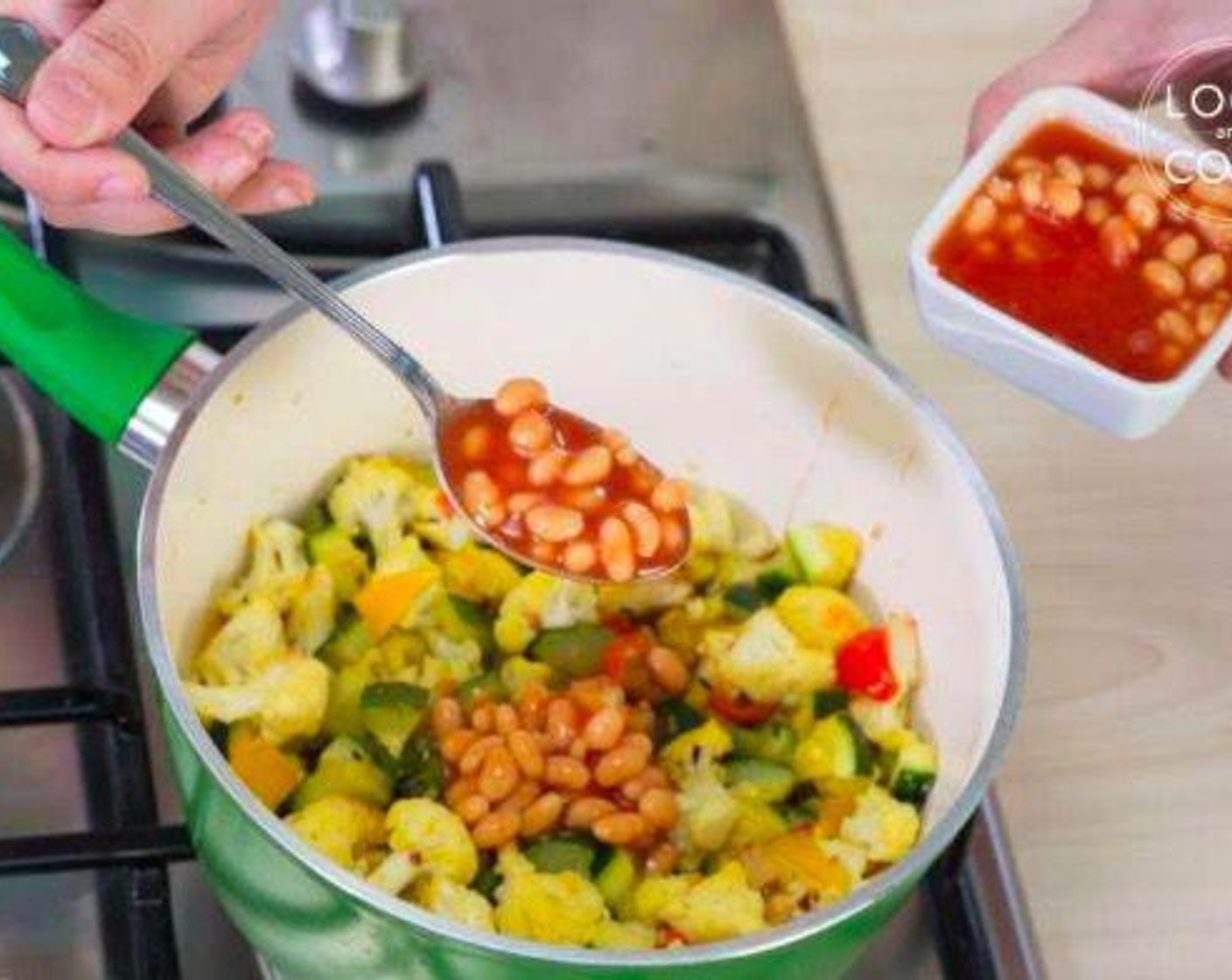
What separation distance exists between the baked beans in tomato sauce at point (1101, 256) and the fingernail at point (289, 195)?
10.9 inches

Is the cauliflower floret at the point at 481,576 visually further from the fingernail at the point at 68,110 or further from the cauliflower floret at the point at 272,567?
the fingernail at the point at 68,110

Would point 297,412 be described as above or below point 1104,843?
above

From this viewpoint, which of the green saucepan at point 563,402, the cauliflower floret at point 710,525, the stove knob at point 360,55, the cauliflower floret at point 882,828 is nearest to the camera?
the green saucepan at point 563,402

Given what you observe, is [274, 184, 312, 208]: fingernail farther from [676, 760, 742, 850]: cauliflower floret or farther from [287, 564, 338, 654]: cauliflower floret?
[676, 760, 742, 850]: cauliflower floret

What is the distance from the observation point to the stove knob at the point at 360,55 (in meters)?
1.16

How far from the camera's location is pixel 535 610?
908 millimetres

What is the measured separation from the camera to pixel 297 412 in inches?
35.5

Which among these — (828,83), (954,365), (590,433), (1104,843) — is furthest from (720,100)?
(1104,843)

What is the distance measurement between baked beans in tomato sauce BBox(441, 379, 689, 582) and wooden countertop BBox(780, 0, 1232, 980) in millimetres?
203

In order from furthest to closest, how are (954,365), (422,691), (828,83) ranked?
(828,83), (954,365), (422,691)

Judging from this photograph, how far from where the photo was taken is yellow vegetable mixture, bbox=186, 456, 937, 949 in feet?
2.65

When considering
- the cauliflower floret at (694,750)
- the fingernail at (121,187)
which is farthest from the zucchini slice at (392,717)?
the fingernail at (121,187)

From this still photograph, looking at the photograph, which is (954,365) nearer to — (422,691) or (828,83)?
(828,83)

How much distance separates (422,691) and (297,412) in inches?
5.2
